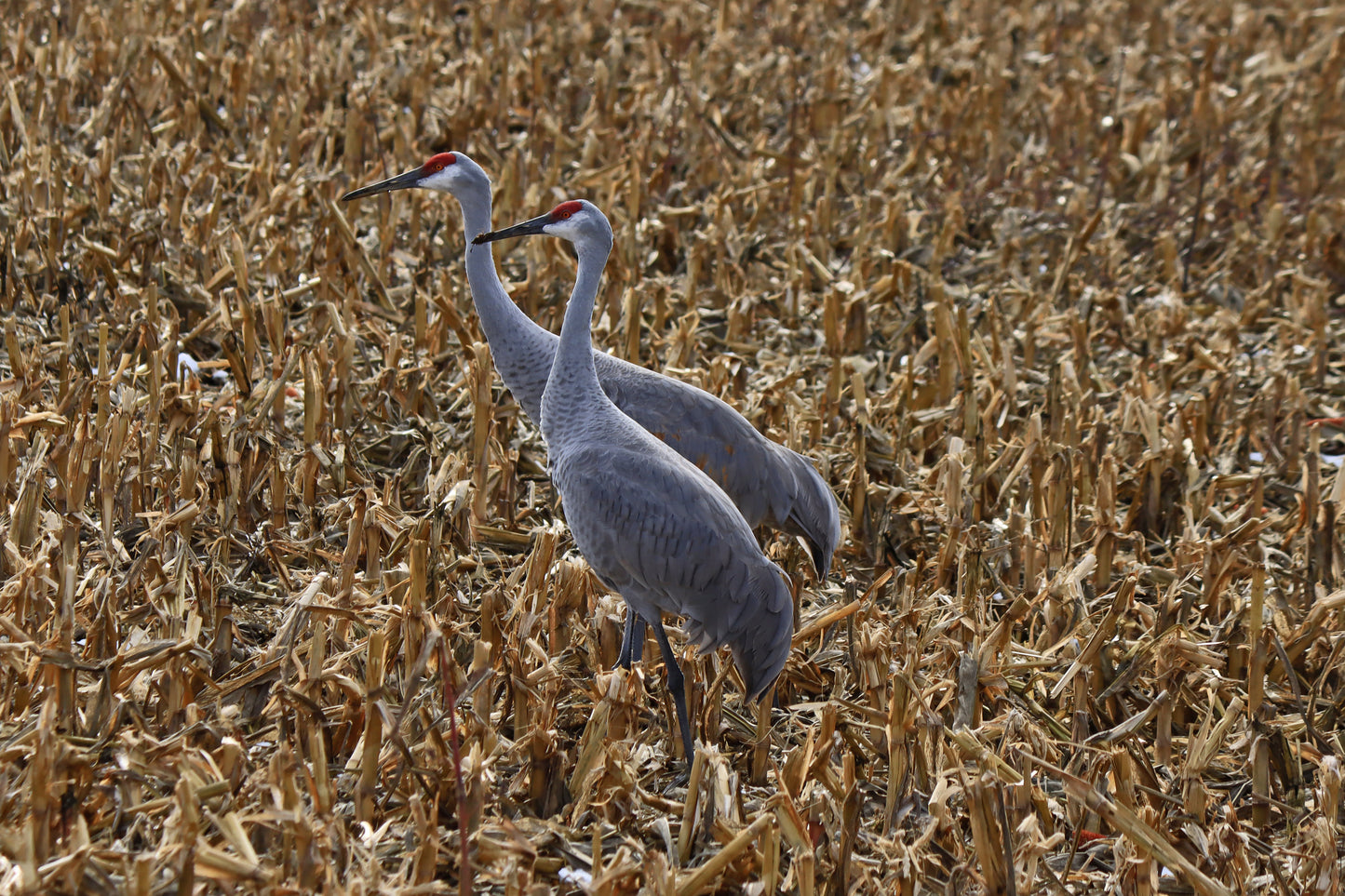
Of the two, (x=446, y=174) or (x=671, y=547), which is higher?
(x=446, y=174)

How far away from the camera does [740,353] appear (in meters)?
5.18

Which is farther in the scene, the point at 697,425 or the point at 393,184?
the point at 393,184

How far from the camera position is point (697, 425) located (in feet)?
12.6

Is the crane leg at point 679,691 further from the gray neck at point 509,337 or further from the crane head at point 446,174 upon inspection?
the crane head at point 446,174

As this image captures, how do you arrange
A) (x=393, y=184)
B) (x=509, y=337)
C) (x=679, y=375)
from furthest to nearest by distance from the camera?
(x=679, y=375), (x=393, y=184), (x=509, y=337)

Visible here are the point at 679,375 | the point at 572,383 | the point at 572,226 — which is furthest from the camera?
the point at 679,375

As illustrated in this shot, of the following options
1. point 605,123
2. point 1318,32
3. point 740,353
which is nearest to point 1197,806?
point 740,353

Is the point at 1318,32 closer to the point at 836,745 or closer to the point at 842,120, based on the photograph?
the point at 842,120

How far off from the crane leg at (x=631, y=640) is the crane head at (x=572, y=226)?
95 cm

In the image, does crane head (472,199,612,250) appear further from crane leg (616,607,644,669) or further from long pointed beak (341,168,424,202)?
crane leg (616,607,644,669)

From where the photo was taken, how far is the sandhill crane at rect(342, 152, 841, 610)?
3805 mm

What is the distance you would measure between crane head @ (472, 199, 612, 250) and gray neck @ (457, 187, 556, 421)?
42 cm

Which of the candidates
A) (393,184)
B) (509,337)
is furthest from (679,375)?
(393,184)

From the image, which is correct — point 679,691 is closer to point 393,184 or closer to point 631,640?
point 631,640
